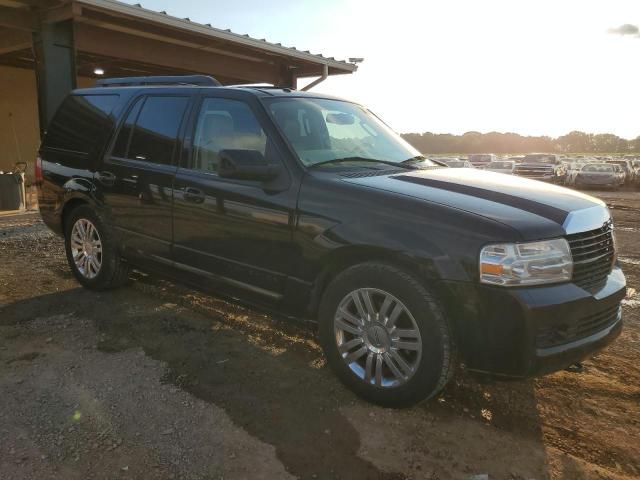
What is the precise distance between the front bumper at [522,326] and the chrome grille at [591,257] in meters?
0.10

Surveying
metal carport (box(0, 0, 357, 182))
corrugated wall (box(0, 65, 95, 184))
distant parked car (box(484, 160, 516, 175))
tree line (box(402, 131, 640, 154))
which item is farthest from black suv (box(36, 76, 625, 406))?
tree line (box(402, 131, 640, 154))

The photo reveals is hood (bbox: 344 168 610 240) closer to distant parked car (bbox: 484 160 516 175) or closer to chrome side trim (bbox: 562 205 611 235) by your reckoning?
chrome side trim (bbox: 562 205 611 235)

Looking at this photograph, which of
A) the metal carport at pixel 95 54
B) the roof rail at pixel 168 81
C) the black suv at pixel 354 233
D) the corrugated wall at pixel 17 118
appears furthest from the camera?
the corrugated wall at pixel 17 118

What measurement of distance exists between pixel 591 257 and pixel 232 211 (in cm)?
226

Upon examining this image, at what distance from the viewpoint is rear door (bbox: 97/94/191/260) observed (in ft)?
13.6

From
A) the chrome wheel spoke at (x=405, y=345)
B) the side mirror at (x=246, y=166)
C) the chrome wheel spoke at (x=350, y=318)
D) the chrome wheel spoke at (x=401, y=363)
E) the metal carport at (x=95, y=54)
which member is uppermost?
the metal carport at (x=95, y=54)

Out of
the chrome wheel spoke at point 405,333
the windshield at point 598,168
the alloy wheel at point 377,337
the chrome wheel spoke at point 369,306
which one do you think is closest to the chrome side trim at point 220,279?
the alloy wheel at point 377,337

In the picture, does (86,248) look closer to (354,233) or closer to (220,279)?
(220,279)

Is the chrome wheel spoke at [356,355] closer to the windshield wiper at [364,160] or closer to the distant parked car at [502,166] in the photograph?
the windshield wiper at [364,160]

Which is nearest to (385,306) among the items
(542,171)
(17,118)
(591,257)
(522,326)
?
(522,326)

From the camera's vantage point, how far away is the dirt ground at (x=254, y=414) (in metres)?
2.55

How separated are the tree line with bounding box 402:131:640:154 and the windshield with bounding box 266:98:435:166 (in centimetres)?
8610

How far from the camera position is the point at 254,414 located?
2996 millimetres

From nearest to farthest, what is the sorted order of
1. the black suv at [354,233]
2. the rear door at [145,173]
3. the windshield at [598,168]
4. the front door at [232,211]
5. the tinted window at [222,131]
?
the black suv at [354,233] → the front door at [232,211] → the tinted window at [222,131] → the rear door at [145,173] → the windshield at [598,168]
